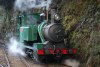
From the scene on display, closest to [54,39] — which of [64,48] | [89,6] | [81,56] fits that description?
[64,48]

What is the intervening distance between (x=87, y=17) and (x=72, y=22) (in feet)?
3.41

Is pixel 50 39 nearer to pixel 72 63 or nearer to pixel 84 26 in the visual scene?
pixel 72 63

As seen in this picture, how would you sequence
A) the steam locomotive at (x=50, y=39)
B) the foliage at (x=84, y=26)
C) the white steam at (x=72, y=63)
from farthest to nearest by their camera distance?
the steam locomotive at (x=50, y=39) < the white steam at (x=72, y=63) < the foliage at (x=84, y=26)

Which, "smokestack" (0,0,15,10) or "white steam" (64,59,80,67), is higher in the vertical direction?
"smokestack" (0,0,15,10)

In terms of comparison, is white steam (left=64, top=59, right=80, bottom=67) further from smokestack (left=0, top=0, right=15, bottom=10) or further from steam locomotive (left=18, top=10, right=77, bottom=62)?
smokestack (left=0, top=0, right=15, bottom=10)

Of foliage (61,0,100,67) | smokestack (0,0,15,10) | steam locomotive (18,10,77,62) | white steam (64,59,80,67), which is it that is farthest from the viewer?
smokestack (0,0,15,10)

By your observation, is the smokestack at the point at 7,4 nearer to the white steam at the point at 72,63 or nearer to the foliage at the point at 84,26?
the foliage at the point at 84,26

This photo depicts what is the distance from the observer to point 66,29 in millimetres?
11477

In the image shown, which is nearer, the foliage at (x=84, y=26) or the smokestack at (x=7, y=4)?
the foliage at (x=84, y=26)

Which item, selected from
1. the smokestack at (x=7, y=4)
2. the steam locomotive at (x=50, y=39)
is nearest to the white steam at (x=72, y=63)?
the steam locomotive at (x=50, y=39)

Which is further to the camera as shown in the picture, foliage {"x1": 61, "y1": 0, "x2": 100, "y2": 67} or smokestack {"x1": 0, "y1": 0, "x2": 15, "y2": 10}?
smokestack {"x1": 0, "y1": 0, "x2": 15, "y2": 10}

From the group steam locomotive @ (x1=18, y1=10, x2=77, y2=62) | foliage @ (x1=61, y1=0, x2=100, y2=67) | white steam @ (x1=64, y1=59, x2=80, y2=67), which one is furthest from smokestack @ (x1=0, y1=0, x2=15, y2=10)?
white steam @ (x1=64, y1=59, x2=80, y2=67)

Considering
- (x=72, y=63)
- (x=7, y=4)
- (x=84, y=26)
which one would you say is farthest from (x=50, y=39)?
(x=7, y=4)

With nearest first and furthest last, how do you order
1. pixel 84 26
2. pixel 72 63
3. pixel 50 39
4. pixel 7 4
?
pixel 84 26
pixel 72 63
pixel 50 39
pixel 7 4
